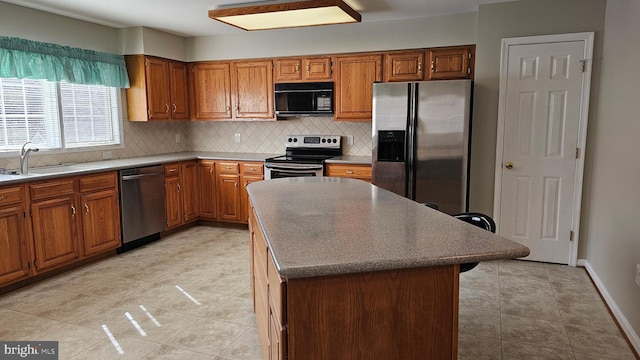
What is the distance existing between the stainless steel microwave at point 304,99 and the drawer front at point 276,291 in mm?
3333

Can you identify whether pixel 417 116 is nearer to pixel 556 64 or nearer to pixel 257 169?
pixel 556 64

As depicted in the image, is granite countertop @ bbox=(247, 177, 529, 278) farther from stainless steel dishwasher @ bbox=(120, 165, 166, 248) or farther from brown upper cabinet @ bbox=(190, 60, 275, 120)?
brown upper cabinet @ bbox=(190, 60, 275, 120)

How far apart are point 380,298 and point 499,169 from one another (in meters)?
2.96

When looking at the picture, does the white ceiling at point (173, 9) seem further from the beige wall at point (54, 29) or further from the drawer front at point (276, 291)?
the drawer front at point (276, 291)

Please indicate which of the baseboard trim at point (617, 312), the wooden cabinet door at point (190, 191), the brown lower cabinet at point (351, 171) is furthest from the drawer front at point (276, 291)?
the wooden cabinet door at point (190, 191)

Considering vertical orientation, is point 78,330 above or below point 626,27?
below

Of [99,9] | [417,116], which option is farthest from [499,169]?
[99,9]

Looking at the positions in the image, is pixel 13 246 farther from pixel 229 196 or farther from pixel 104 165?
pixel 229 196

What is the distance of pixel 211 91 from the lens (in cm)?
547

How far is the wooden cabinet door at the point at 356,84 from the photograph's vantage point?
4664mm

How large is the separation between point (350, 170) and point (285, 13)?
1.80m

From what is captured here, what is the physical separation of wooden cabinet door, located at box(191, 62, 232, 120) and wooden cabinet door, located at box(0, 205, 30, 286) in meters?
2.61

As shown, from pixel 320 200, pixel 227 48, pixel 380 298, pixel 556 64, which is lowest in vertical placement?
pixel 380 298

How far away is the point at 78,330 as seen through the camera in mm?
2766
